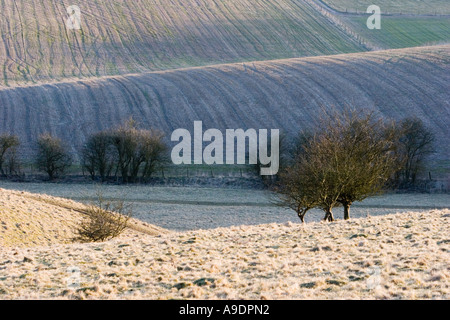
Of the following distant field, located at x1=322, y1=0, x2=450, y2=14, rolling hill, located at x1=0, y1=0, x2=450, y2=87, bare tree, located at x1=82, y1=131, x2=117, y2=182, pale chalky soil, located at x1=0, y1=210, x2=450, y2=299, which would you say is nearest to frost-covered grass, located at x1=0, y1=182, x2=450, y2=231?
bare tree, located at x1=82, y1=131, x2=117, y2=182

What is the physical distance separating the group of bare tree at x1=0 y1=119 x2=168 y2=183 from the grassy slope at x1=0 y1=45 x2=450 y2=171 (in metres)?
7.20

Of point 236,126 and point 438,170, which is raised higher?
point 236,126

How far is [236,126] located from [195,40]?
1633 inches

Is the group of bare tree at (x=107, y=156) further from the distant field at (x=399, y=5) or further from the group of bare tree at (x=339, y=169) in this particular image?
the distant field at (x=399, y=5)

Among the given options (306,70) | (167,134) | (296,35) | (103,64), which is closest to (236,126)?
(167,134)

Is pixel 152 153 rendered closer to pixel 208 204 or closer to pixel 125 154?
pixel 125 154

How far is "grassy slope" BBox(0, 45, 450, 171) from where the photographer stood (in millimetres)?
66938

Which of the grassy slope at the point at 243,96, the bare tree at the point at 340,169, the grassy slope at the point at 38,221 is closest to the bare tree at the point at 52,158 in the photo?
the grassy slope at the point at 243,96

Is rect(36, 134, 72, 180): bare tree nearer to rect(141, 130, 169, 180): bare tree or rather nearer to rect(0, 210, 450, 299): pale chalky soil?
rect(141, 130, 169, 180): bare tree

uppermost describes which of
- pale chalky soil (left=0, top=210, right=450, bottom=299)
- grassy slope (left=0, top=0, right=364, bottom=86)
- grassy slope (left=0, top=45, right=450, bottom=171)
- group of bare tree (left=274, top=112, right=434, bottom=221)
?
grassy slope (left=0, top=0, right=364, bottom=86)

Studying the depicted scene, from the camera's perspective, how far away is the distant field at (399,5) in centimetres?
12809

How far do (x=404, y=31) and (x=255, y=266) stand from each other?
365ft

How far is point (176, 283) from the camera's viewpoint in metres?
13.2
